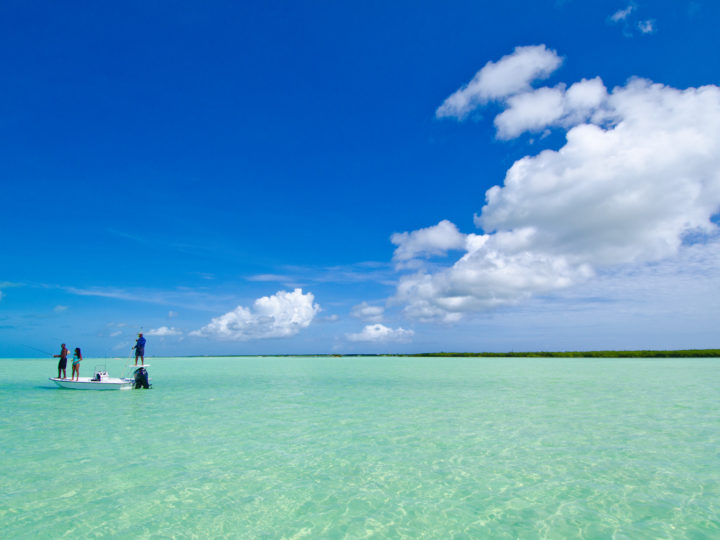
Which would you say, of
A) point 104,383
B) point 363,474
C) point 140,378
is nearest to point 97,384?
point 104,383

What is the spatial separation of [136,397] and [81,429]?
463 inches

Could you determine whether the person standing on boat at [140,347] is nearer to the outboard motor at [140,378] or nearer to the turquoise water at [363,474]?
the outboard motor at [140,378]

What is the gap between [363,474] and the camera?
1123cm

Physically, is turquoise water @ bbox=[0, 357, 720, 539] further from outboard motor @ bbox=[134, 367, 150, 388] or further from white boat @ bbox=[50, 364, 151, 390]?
outboard motor @ bbox=[134, 367, 150, 388]

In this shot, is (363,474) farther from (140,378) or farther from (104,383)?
(140,378)

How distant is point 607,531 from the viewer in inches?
313

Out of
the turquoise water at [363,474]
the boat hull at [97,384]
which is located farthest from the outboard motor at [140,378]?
the turquoise water at [363,474]

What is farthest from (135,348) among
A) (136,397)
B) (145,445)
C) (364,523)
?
(364,523)

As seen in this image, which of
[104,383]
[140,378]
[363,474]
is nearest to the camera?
[363,474]

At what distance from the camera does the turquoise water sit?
830 centimetres

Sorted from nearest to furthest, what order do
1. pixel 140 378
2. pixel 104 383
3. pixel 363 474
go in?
pixel 363 474
pixel 104 383
pixel 140 378

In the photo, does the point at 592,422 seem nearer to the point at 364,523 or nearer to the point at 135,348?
the point at 364,523

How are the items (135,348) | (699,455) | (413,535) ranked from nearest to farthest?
1. (413,535)
2. (699,455)
3. (135,348)

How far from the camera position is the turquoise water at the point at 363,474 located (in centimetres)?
830
